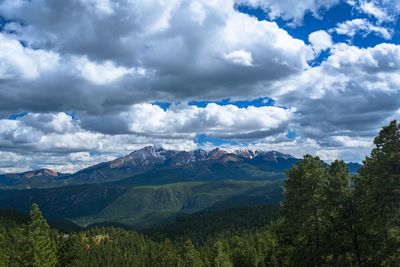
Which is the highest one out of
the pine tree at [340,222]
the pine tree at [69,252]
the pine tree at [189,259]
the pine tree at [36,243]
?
the pine tree at [340,222]

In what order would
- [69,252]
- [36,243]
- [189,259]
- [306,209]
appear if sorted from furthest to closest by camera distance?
[189,259] → [69,252] → [36,243] → [306,209]

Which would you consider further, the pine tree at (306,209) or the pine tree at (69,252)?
the pine tree at (69,252)

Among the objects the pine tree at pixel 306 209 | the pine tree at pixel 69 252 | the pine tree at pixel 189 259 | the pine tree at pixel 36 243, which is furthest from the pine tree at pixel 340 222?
the pine tree at pixel 189 259

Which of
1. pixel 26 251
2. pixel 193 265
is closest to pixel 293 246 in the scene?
pixel 26 251

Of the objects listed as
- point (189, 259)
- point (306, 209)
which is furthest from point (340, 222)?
point (189, 259)

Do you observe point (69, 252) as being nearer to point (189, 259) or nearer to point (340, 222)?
point (189, 259)

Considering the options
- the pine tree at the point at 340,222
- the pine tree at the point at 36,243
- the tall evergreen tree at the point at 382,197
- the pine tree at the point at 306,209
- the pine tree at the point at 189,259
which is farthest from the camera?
the pine tree at the point at 189,259

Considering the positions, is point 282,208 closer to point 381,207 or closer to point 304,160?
point 304,160

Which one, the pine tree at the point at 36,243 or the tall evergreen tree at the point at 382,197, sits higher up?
the tall evergreen tree at the point at 382,197

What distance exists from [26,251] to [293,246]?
49.3 metres

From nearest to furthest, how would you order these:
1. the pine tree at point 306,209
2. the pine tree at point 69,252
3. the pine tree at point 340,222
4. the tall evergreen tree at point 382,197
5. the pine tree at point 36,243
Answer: the tall evergreen tree at point 382,197
the pine tree at point 340,222
the pine tree at point 306,209
the pine tree at point 36,243
the pine tree at point 69,252

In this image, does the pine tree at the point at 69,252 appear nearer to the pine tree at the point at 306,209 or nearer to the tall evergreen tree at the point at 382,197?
the pine tree at the point at 306,209

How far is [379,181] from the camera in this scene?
30.0 m

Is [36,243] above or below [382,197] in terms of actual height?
below
